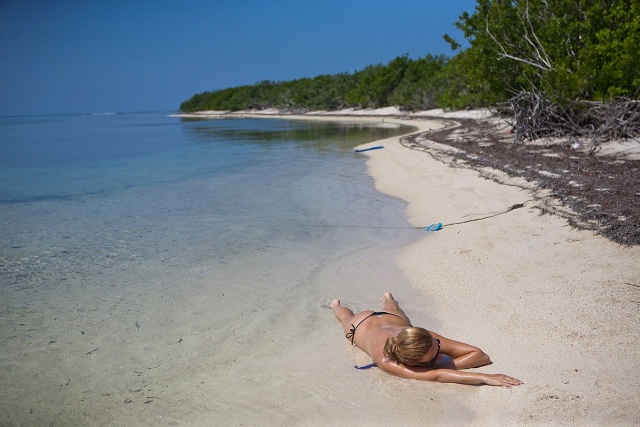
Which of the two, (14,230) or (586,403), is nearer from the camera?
(586,403)

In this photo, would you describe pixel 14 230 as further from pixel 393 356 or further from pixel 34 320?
pixel 393 356

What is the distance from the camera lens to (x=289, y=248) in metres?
7.14

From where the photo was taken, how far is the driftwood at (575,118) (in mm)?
12219

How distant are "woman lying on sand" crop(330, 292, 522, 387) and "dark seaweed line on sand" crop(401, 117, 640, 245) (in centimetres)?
304

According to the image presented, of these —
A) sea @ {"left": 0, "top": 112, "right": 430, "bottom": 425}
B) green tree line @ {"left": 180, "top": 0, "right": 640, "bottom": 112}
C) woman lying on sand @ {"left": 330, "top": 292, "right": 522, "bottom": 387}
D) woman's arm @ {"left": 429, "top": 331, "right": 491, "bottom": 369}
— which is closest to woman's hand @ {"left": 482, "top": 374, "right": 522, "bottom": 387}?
woman lying on sand @ {"left": 330, "top": 292, "right": 522, "bottom": 387}

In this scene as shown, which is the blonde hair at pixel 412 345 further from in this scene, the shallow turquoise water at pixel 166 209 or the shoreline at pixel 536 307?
the shallow turquoise water at pixel 166 209

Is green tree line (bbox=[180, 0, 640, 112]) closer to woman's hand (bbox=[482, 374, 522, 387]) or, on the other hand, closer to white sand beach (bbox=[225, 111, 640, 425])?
white sand beach (bbox=[225, 111, 640, 425])

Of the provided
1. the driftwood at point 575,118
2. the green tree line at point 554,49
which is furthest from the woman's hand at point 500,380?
the green tree line at point 554,49

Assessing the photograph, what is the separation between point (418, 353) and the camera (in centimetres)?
345

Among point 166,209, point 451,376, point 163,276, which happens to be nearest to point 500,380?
point 451,376

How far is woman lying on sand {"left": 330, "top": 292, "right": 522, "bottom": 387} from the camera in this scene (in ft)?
11.3

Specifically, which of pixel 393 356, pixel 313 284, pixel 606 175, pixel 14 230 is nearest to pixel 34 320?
pixel 313 284

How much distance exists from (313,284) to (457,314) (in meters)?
1.71

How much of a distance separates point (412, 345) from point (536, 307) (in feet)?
5.52
